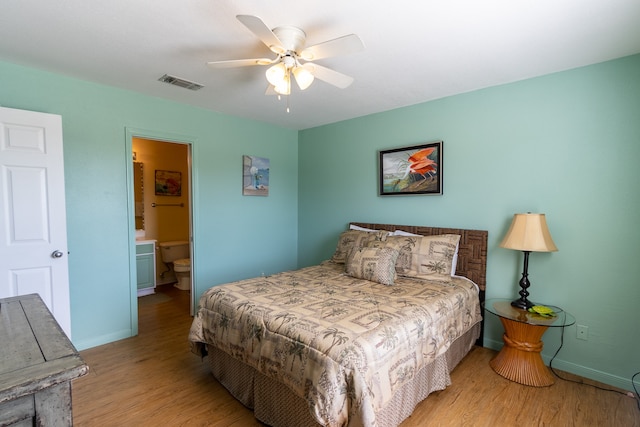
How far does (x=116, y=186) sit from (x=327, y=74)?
232 centimetres

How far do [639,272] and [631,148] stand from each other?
886 millimetres

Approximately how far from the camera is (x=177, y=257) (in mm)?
5004

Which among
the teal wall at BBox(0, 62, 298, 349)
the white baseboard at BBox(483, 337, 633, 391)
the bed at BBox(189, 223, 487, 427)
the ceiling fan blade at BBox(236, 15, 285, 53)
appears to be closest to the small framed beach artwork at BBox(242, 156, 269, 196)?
the teal wall at BBox(0, 62, 298, 349)

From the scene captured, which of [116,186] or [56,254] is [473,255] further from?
[56,254]

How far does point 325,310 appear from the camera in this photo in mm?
1937

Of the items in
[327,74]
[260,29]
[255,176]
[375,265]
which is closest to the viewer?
[260,29]

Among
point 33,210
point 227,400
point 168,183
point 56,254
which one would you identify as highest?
point 168,183

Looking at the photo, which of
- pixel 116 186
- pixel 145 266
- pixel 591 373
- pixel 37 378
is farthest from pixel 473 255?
pixel 145 266

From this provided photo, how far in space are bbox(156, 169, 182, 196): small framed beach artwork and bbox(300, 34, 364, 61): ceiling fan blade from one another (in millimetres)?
4078

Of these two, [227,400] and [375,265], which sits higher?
[375,265]

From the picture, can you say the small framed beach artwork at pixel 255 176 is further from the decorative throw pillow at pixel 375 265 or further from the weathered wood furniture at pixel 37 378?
the weathered wood furniture at pixel 37 378

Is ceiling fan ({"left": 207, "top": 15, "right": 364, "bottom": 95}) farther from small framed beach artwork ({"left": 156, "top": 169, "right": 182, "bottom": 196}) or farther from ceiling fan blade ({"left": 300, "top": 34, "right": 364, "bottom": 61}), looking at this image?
small framed beach artwork ({"left": 156, "top": 169, "right": 182, "bottom": 196})

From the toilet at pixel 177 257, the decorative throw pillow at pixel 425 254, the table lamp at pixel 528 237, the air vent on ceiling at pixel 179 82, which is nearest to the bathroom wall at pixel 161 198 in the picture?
the toilet at pixel 177 257

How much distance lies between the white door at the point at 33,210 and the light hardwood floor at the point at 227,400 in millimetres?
727
